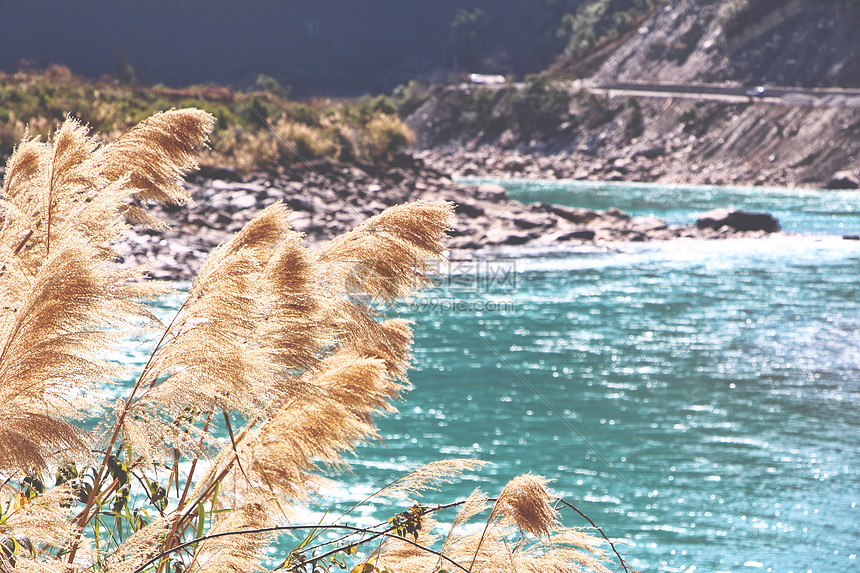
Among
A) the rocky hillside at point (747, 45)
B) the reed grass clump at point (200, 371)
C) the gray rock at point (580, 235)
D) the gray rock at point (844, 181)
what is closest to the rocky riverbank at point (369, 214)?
the gray rock at point (580, 235)

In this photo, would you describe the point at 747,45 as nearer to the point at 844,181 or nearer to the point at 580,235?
the point at 844,181

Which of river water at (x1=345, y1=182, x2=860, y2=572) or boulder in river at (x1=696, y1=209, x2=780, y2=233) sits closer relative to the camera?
river water at (x1=345, y1=182, x2=860, y2=572)

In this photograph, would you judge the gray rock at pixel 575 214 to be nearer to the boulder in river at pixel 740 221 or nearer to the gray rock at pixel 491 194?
the gray rock at pixel 491 194

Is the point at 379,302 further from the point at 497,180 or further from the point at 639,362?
the point at 497,180

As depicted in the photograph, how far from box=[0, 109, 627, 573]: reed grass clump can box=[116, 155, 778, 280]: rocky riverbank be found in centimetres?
1775

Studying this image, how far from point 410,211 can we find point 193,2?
472 ft

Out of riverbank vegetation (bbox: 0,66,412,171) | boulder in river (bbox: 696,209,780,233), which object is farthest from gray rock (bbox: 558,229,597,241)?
riverbank vegetation (bbox: 0,66,412,171)

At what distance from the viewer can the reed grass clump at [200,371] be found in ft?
6.34

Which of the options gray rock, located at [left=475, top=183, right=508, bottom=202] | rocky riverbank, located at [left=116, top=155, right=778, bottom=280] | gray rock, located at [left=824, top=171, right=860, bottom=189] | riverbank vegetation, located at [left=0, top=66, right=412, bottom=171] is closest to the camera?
rocky riverbank, located at [left=116, top=155, right=778, bottom=280]

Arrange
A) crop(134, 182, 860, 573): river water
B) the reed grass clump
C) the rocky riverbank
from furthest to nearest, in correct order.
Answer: the rocky riverbank → crop(134, 182, 860, 573): river water → the reed grass clump

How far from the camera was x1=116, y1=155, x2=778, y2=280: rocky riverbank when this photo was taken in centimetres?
2308

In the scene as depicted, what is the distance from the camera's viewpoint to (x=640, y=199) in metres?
38.8

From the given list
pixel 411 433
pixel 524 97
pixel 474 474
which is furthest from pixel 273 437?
pixel 524 97

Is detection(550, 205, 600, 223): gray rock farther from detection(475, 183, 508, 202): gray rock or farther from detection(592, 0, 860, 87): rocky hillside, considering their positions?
detection(592, 0, 860, 87): rocky hillside
